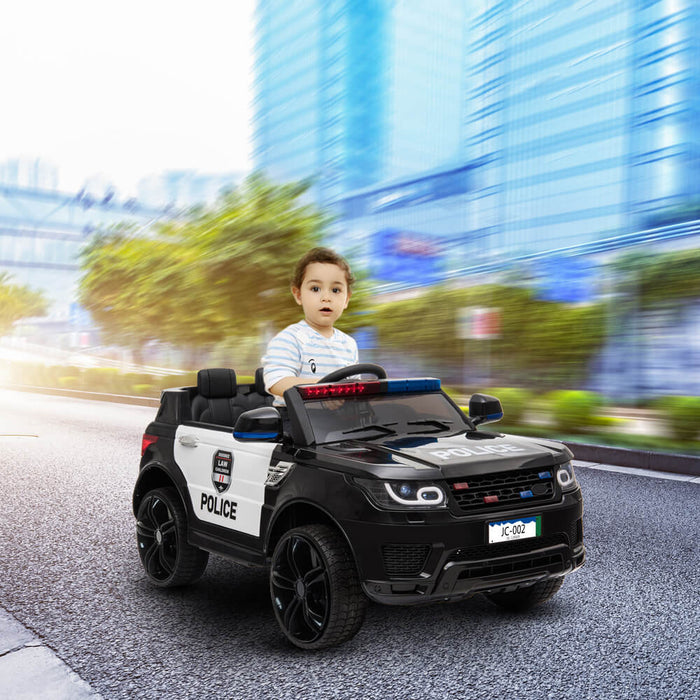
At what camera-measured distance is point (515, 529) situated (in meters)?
3.74

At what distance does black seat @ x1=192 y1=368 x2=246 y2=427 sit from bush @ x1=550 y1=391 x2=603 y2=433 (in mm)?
9215

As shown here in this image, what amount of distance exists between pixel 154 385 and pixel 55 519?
2175 cm

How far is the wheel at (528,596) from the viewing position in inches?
175

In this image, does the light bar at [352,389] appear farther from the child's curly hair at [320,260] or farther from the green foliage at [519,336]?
the green foliage at [519,336]

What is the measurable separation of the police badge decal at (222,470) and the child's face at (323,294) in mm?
931

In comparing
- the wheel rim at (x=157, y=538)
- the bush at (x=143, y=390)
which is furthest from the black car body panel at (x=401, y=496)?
the bush at (x=143, y=390)

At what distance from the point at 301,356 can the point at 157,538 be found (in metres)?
1.51

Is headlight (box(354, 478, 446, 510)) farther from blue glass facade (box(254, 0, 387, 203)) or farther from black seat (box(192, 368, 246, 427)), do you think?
blue glass facade (box(254, 0, 387, 203))

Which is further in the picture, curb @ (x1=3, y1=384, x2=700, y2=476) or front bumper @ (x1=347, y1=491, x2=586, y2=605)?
curb @ (x1=3, y1=384, x2=700, y2=476)

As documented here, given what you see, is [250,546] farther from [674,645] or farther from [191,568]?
[674,645]

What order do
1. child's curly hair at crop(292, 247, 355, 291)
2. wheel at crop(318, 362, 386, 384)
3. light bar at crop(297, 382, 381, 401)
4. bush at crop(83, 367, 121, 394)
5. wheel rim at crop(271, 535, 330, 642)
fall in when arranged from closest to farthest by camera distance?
1. wheel rim at crop(271, 535, 330, 642)
2. light bar at crop(297, 382, 381, 401)
3. wheel at crop(318, 362, 386, 384)
4. child's curly hair at crop(292, 247, 355, 291)
5. bush at crop(83, 367, 121, 394)

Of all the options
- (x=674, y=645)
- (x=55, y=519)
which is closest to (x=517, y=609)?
(x=674, y=645)

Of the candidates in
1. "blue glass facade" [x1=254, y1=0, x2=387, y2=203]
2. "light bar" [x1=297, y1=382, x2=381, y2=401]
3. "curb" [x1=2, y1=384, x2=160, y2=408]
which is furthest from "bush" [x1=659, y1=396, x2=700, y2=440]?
"blue glass facade" [x1=254, y1=0, x2=387, y2=203]

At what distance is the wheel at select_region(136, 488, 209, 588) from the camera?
4.90 meters
